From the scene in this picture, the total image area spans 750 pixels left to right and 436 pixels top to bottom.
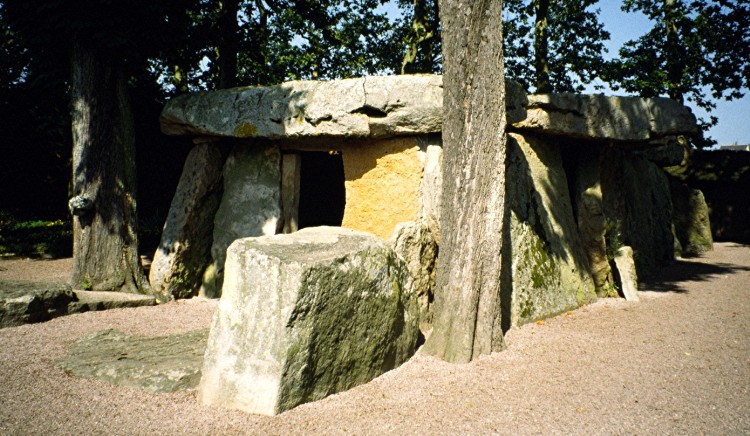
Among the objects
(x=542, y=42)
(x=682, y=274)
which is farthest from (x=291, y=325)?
(x=542, y=42)

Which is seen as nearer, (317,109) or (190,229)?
(317,109)

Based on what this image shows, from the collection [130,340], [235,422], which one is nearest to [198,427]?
[235,422]

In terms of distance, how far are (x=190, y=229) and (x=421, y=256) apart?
3.79 metres

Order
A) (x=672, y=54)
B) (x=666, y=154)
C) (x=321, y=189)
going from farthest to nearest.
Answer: (x=672, y=54) → (x=666, y=154) → (x=321, y=189)

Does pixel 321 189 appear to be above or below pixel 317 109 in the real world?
below

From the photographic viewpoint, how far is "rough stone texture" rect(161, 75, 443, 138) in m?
6.22

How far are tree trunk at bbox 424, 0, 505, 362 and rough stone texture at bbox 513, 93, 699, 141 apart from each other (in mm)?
2047

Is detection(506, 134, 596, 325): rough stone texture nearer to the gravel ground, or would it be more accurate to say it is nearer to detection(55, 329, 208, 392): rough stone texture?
the gravel ground

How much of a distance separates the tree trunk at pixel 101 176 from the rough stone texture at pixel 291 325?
4140 millimetres

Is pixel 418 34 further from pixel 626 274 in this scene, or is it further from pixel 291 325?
pixel 291 325

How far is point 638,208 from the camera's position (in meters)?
10.0

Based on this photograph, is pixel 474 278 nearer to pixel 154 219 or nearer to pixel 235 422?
pixel 235 422

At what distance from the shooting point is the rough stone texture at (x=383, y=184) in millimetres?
6523

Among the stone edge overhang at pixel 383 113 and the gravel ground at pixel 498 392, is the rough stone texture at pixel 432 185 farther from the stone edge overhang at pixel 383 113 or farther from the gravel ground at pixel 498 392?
the gravel ground at pixel 498 392
